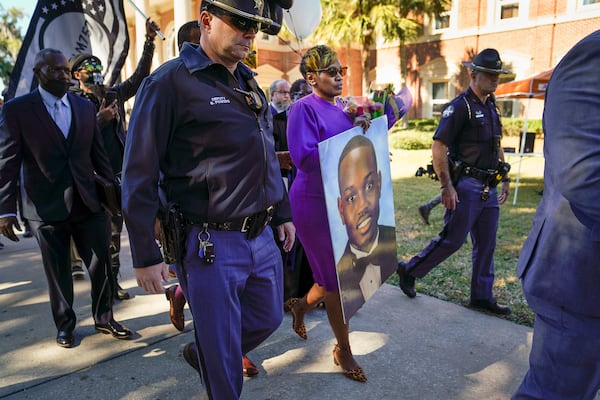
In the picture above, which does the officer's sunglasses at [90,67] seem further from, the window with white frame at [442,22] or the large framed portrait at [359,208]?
the window with white frame at [442,22]

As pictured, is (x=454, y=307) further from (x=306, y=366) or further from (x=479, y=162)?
(x=306, y=366)

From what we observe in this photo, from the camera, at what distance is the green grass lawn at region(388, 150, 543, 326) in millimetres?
4504

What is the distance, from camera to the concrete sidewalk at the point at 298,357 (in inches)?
114

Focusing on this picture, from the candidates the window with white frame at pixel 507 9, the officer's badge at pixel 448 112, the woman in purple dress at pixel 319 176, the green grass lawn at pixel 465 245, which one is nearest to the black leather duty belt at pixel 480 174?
the officer's badge at pixel 448 112

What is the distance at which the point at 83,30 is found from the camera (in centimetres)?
454

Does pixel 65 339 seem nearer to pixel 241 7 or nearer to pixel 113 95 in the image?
→ pixel 113 95

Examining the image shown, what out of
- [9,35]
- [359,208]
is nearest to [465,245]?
[359,208]

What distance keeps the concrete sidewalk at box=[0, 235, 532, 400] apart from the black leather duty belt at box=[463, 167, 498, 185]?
114 centimetres

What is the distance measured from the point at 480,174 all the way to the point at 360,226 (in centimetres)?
159

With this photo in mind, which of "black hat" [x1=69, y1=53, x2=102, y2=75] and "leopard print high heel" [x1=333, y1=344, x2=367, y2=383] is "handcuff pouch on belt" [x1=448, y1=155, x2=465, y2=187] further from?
"black hat" [x1=69, y1=53, x2=102, y2=75]

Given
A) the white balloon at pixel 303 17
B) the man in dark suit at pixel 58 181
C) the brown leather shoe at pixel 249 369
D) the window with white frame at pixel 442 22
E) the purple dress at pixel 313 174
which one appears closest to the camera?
the purple dress at pixel 313 174

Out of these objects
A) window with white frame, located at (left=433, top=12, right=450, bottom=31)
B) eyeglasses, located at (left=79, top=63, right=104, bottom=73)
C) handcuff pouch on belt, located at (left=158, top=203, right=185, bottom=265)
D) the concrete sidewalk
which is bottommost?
the concrete sidewalk

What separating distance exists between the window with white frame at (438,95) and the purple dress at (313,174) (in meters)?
22.8

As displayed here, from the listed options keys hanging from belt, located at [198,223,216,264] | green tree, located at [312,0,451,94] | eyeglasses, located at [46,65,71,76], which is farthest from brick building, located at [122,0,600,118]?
keys hanging from belt, located at [198,223,216,264]
